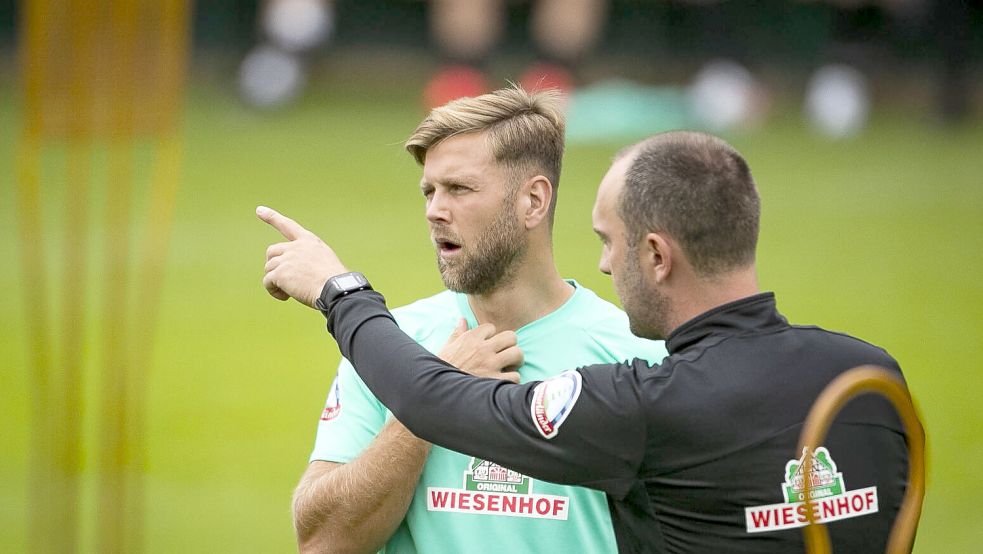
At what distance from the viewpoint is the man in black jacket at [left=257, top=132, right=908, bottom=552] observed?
3.00 m

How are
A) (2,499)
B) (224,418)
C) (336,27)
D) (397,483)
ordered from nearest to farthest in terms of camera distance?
(397,483), (2,499), (224,418), (336,27)

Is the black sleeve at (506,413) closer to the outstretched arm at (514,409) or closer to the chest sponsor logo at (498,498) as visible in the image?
the outstretched arm at (514,409)

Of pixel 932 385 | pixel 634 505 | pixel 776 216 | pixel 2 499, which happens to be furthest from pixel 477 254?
pixel 776 216

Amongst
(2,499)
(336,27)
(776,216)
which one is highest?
(336,27)

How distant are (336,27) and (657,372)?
57.7ft

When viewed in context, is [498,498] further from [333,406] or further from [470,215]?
[470,215]

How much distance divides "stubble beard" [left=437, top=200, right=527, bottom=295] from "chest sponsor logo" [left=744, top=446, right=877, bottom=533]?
3.77ft

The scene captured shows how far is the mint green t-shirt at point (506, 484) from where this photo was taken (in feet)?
11.8

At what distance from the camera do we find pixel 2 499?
27.2 feet

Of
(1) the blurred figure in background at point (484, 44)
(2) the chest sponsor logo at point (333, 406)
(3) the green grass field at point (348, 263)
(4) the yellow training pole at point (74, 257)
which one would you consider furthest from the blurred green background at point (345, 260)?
(2) the chest sponsor logo at point (333, 406)

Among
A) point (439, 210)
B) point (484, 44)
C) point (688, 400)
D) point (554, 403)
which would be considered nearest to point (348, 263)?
point (484, 44)

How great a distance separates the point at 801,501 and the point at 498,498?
3.06 feet

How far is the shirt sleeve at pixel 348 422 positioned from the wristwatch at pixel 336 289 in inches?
15.3

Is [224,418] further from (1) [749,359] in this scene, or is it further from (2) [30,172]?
(1) [749,359]
